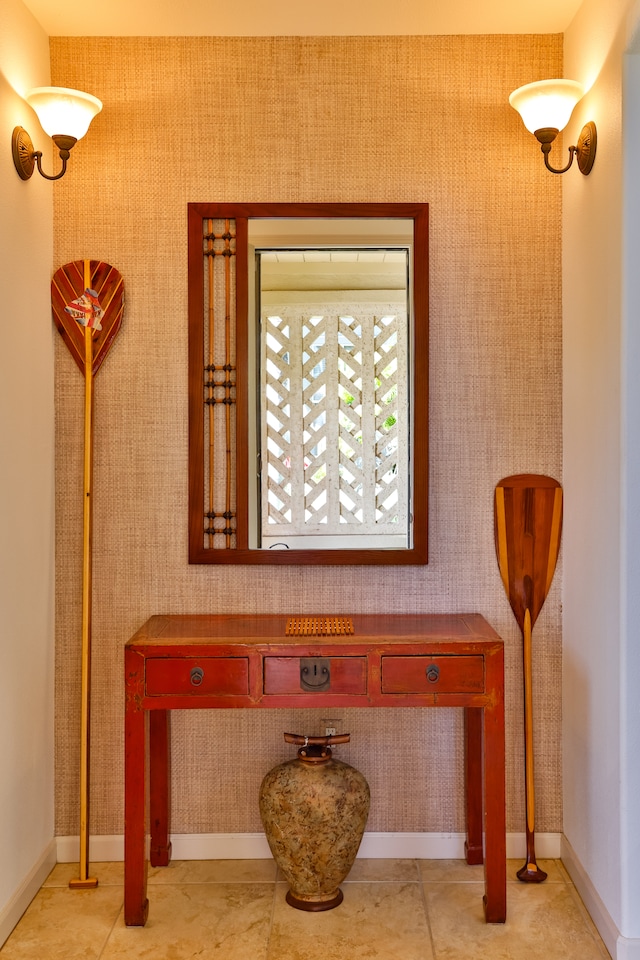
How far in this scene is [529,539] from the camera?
2770mm

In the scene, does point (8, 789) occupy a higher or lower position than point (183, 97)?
lower

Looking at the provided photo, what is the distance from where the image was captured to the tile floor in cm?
229

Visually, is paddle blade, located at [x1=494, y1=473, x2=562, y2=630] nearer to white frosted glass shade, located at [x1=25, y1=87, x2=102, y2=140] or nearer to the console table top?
the console table top

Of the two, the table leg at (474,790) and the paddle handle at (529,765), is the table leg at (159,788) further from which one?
the paddle handle at (529,765)

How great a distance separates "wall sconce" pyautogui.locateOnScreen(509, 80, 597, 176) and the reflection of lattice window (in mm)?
684

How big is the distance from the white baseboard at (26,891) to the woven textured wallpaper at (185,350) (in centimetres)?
12

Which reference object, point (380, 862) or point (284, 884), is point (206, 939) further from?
point (380, 862)

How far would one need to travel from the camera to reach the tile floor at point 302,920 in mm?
2289

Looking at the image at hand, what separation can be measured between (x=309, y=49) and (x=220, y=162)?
48 cm

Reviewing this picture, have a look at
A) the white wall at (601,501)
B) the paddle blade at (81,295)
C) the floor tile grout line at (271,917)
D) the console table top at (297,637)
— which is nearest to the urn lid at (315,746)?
the console table top at (297,637)

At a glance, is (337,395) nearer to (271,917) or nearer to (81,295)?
(81,295)

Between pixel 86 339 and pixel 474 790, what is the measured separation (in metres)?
1.96

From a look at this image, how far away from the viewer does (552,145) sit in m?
2.78

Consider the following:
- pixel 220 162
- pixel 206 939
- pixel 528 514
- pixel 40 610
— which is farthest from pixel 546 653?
pixel 220 162
